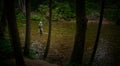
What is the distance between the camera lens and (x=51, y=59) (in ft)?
60.5

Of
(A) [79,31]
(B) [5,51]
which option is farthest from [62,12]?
(B) [5,51]

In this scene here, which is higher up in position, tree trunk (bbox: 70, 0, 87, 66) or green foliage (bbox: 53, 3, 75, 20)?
tree trunk (bbox: 70, 0, 87, 66)

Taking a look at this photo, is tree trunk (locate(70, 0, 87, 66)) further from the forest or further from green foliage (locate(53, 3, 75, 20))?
green foliage (locate(53, 3, 75, 20))

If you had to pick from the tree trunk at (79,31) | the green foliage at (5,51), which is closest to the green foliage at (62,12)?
the tree trunk at (79,31)

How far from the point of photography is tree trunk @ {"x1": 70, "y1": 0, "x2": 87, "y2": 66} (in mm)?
14055

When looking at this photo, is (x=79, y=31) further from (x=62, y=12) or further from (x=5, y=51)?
(x=62, y=12)

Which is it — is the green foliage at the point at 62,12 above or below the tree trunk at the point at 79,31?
below

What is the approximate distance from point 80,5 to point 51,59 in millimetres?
5709

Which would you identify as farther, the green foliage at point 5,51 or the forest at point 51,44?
the green foliage at point 5,51

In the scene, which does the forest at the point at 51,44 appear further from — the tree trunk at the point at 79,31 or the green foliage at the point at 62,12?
the green foliage at the point at 62,12

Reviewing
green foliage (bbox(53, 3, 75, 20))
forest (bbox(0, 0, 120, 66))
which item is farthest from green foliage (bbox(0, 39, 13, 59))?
green foliage (bbox(53, 3, 75, 20))

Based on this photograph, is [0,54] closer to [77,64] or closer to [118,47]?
[77,64]

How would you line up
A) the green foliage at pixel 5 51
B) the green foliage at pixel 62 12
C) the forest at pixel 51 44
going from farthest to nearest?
the green foliage at pixel 62 12, the green foliage at pixel 5 51, the forest at pixel 51 44

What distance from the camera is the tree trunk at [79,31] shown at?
14055mm
